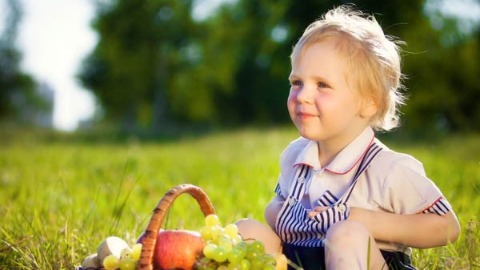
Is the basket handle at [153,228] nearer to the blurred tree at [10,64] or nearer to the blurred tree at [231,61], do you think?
the blurred tree at [231,61]

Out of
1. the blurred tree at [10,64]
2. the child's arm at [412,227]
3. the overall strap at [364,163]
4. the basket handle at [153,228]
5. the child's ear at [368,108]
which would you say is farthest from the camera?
the blurred tree at [10,64]

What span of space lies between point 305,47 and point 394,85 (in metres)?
0.41

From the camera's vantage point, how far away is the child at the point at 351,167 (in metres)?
2.26

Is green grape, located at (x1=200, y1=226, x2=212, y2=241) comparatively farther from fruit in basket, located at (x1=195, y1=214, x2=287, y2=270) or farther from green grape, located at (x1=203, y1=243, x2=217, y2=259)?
green grape, located at (x1=203, y1=243, x2=217, y2=259)

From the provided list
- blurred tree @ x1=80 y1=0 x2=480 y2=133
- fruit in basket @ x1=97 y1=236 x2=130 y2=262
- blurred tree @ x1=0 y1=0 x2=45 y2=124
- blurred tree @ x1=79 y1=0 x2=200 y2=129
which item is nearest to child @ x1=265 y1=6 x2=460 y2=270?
fruit in basket @ x1=97 y1=236 x2=130 y2=262

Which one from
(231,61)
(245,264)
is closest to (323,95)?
(245,264)

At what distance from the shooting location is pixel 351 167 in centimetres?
244

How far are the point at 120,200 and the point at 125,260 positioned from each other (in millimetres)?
3198


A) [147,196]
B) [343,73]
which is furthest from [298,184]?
[147,196]

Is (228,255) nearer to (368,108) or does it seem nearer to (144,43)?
(368,108)

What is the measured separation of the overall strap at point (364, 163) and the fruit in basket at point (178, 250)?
632 millimetres

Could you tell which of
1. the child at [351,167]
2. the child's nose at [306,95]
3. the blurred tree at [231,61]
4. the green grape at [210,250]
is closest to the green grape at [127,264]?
the green grape at [210,250]

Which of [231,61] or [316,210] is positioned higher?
[231,61]

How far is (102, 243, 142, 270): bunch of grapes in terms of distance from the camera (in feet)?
6.41
